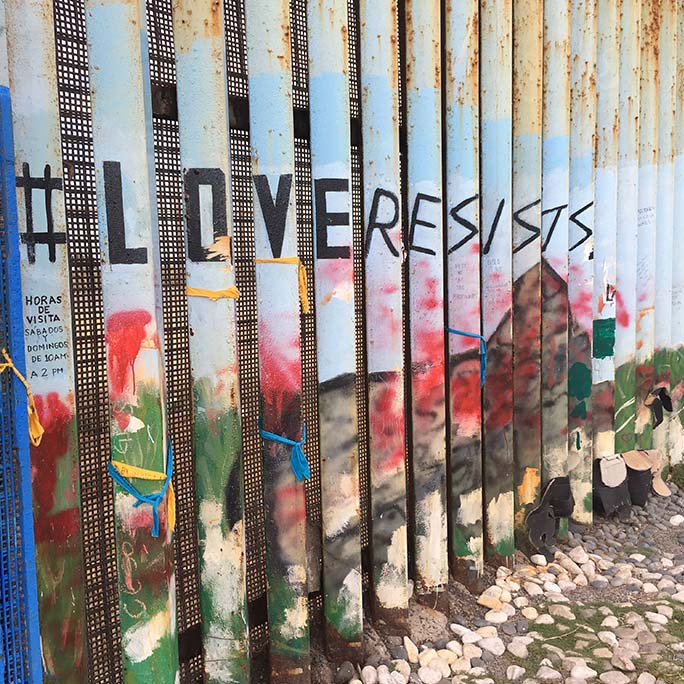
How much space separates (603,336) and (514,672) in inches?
91.3

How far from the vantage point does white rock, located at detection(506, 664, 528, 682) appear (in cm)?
318

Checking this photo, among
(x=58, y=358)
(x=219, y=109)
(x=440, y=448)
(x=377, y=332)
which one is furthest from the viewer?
(x=440, y=448)

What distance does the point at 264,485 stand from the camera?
9.62 feet

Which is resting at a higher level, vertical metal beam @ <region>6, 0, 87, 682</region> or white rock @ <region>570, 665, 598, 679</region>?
vertical metal beam @ <region>6, 0, 87, 682</region>

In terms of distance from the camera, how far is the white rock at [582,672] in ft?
10.5

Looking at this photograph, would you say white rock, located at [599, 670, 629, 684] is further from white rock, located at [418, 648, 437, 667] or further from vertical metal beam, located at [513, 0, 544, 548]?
vertical metal beam, located at [513, 0, 544, 548]

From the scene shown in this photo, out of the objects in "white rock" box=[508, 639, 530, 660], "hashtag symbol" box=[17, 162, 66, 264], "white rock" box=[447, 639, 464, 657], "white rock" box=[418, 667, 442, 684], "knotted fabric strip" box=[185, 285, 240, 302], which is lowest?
"white rock" box=[508, 639, 530, 660]

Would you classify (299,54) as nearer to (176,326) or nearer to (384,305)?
(384,305)

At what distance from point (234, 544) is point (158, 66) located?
1.77 metres

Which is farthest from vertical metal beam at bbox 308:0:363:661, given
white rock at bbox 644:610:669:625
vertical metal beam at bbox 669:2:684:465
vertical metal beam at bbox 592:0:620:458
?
vertical metal beam at bbox 669:2:684:465

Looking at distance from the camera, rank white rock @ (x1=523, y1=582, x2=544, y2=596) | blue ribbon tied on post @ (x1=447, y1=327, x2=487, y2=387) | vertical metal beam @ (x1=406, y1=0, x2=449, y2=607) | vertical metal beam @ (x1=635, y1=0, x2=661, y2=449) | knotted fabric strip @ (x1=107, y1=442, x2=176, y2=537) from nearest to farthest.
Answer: knotted fabric strip @ (x1=107, y1=442, x2=176, y2=537), vertical metal beam @ (x1=406, y1=0, x2=449, y2=607), blue ribbon tied on post @ (x1=447, y1=327, x2=487, y2=387), white rock @ (x1=523, y1=582, x2=544, y2=596), vertical metal beam @ (x1=635, y1=0, x2=661, y2=449)

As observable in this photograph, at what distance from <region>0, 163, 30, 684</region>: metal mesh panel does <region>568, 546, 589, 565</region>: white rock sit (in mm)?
3134

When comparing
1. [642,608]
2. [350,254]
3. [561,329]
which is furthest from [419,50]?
[642,608]

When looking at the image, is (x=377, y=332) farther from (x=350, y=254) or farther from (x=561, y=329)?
(x=561, y=329)
